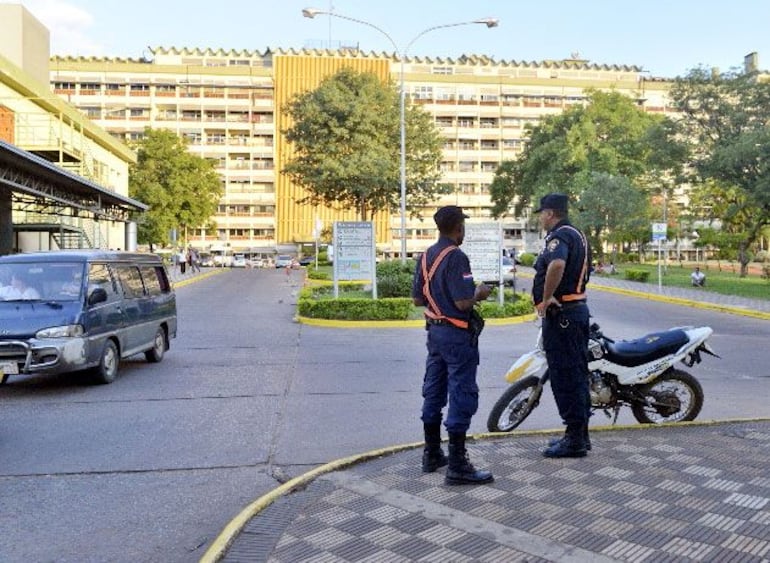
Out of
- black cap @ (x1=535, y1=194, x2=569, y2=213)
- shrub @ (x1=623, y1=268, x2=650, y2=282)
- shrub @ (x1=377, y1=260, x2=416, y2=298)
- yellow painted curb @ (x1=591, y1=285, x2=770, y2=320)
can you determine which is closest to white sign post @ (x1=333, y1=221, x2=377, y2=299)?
shrub @ (x1=377, y1=260, x2=416, y2=298)

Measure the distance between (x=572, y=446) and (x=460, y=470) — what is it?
1026 mm

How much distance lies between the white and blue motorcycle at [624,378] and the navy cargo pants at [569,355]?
2.50 ft

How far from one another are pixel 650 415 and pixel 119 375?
6.86 m

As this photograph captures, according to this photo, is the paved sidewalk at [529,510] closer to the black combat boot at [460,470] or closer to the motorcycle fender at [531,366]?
the black combat boot at [460,470]

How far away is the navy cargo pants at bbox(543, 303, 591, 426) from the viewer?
539 cm

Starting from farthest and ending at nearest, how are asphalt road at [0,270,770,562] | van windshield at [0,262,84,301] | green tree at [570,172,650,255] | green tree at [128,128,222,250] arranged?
green tree at [128,128,222,250] → green tree at [570,172,650,255] → van windshield at [0,262,84,301] → asphalt road at [0,270,770,562]


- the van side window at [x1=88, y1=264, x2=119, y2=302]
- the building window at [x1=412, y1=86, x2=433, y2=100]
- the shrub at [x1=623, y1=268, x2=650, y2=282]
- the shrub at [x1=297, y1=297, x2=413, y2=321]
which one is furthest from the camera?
the building window at [x1=412, y1=86, x2=433, y2=100]

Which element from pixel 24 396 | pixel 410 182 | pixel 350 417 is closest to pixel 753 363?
pixel 350 417

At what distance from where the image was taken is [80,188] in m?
25.9

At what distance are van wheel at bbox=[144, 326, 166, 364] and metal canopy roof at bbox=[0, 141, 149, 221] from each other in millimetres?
8563

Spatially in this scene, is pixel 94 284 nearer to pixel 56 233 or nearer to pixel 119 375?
pixel 119 375

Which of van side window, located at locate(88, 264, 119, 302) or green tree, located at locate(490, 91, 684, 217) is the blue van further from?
green tree, located at locate(490, 91, 684, 217)

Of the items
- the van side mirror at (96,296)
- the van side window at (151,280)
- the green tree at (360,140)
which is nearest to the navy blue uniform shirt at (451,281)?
the van side mirror at (96,296)

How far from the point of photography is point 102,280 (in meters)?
9.73
